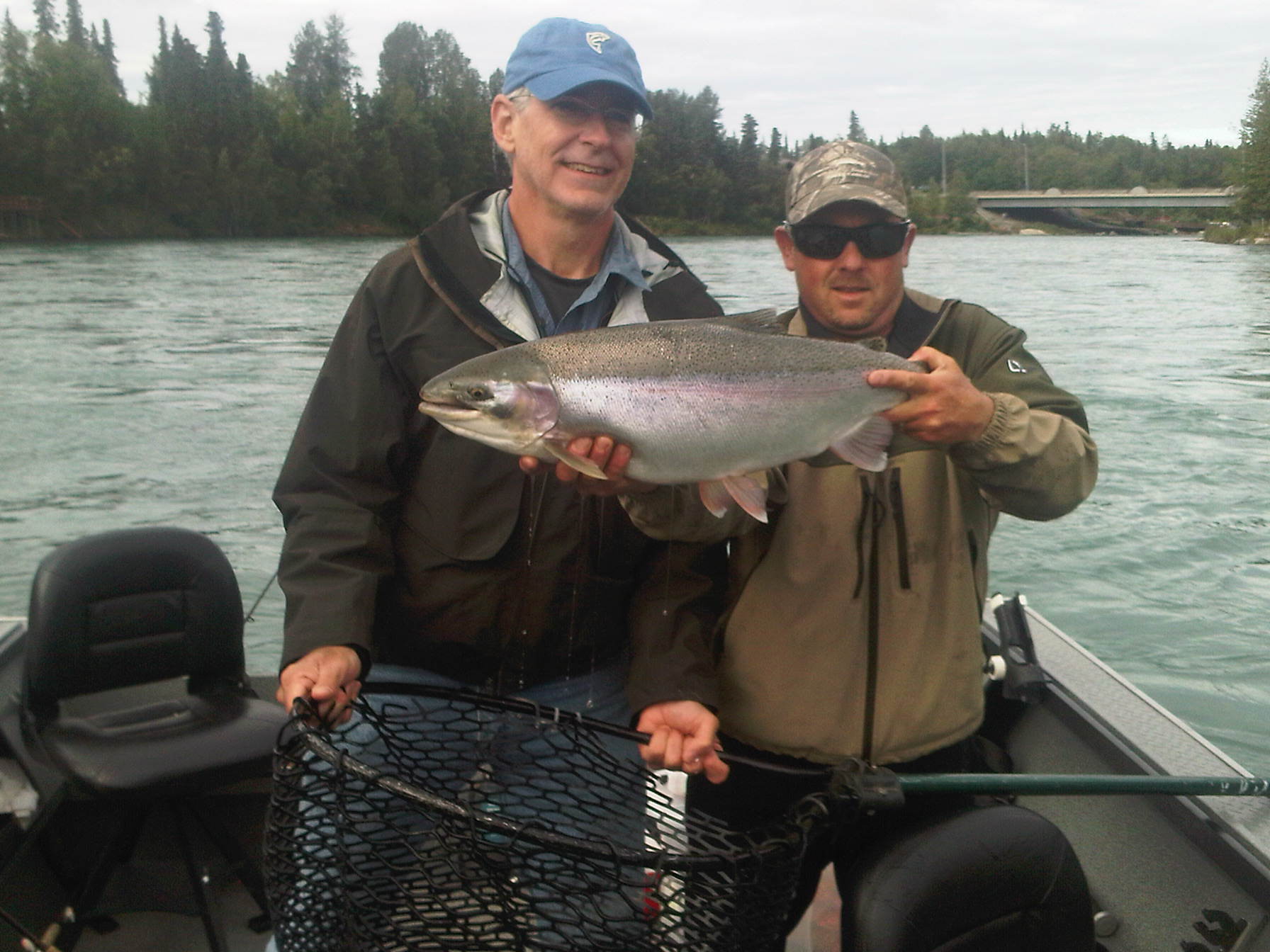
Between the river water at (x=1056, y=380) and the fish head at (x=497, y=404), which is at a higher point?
the fish head at (x=497, y=404)

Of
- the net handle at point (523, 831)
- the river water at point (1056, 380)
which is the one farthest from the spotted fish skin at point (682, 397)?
the river water at point (1056, 380)

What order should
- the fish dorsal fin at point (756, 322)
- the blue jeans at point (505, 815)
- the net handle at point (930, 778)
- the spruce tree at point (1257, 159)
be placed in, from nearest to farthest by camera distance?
the blue jeans at point (505, 815) < the net handle at point (930, 778) < the fish dorsal fin at point (756, 322) < the spruce tree at point (1257, 159)

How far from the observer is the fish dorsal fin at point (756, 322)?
2486 millimetres

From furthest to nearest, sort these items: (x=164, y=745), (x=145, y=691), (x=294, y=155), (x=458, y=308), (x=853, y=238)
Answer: (x=294, y=155) → (x=145, y=691) → (x=164, y=745) → (x=853, y=238) → (x=458, y=308)

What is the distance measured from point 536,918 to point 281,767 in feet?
1.60

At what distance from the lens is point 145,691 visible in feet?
13.7

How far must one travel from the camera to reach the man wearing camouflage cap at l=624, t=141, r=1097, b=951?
2.60m

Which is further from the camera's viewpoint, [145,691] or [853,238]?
[145,691]

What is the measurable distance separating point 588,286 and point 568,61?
0.49 meters

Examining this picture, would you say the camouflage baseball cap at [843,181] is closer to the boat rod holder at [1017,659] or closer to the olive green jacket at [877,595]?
the olive green jacket at [877,595]

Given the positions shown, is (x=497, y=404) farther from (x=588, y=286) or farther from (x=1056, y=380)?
(x=1056, y=380)

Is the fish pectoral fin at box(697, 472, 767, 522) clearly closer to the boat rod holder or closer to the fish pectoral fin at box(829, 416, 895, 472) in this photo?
the fish pectoral fin at box(829, 416, 895, 472)

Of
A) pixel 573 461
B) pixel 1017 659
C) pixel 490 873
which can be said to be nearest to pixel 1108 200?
pixel 1017 659

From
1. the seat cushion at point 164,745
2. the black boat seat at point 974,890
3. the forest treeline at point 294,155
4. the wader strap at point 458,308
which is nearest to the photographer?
the black boat seat at point 974,890
